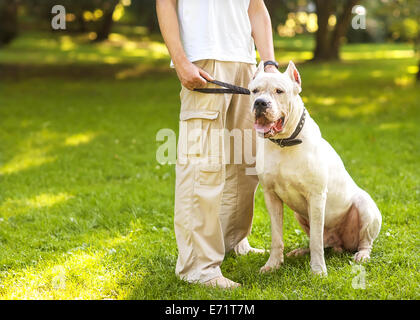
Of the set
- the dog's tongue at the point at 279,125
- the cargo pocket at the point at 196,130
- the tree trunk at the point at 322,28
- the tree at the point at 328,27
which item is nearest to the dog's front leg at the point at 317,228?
the dog's tongue at the point at 279,125

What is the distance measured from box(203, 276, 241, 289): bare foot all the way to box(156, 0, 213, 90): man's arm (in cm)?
136

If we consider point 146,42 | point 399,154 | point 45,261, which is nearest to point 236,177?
point 45,261

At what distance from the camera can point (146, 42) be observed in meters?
34.2

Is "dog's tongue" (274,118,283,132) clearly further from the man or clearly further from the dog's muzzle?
the man

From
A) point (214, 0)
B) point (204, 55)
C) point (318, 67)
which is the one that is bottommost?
point (318, 67)

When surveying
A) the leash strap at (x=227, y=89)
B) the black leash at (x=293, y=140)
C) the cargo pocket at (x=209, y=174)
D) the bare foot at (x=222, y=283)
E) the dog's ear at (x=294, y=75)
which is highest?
the dog's ear at (x=294, y=75)

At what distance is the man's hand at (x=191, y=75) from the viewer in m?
3.31

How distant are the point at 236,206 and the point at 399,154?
3.95 metres

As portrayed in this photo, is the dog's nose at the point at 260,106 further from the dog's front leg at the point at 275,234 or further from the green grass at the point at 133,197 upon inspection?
the green grass at the point at 133,197

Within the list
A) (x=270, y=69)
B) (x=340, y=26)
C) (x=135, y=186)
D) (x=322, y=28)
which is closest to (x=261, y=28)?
(x=270, y=69)

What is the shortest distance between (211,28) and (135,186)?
3.03 metres

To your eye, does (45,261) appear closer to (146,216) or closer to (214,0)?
(146,216)

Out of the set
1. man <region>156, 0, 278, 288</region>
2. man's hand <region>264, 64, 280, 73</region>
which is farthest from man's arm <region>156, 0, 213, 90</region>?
man's hand <region>264, 64, 280, 73</region>

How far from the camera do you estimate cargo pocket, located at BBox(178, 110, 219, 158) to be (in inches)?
135
